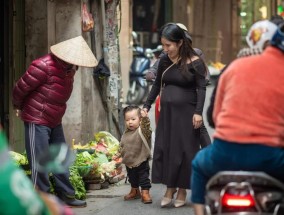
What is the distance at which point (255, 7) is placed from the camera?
112 feet

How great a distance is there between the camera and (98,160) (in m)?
9.34

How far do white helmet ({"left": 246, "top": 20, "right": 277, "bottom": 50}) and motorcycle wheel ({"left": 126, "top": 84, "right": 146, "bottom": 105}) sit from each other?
12.8 metres

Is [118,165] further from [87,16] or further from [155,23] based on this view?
[155,23]

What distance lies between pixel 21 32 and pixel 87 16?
992 mm

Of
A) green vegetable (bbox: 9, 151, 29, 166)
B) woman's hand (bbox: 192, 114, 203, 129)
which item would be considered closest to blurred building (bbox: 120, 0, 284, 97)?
green vegetable (bbox: 9, 151, 29, 166)

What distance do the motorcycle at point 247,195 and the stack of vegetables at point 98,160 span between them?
4601mm

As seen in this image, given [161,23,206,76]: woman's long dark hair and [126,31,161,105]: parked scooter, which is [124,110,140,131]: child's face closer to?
[161,23,206,76]: woman's long dark hair

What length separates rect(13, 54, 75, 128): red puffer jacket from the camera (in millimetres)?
7523

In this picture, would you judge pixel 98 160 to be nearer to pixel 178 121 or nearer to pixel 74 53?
pixel 178 121

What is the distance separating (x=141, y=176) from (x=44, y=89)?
1.62 m

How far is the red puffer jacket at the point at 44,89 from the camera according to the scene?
752 cm

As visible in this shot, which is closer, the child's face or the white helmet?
the white helmet

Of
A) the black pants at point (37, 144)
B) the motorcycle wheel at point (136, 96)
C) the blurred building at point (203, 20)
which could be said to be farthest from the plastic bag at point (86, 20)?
the motorcycle wheel at point (136, 96)

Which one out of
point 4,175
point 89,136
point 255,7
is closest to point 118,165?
point 89,136
